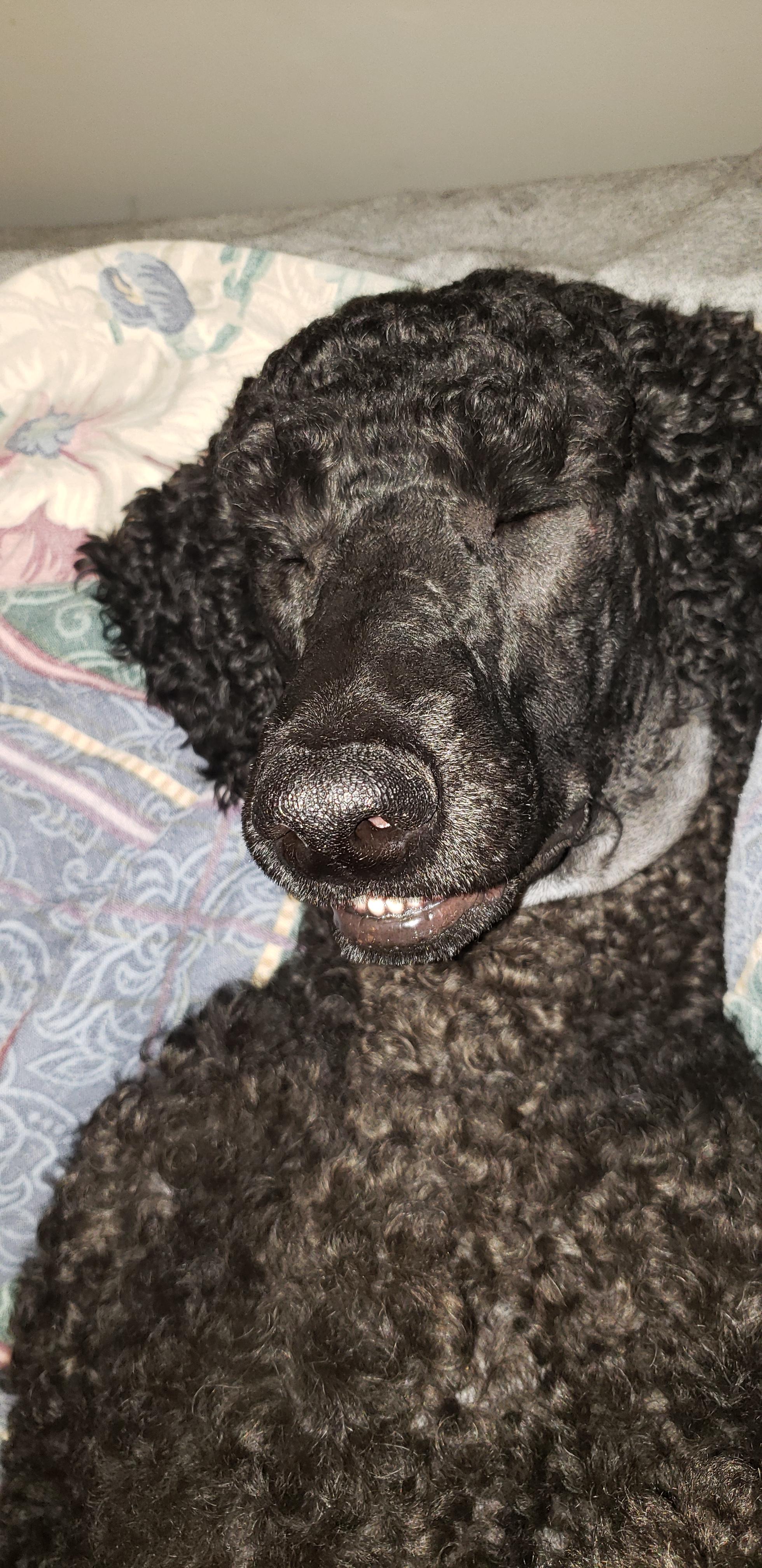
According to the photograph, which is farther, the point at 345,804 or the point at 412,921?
the point at 412,921

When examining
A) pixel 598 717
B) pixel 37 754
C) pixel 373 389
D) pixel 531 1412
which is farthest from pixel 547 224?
pixel 531 1412

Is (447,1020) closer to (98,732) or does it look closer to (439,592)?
(439,592)

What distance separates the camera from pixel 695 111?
255 centimetres

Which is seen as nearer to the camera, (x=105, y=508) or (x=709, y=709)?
(x=709, y=709)

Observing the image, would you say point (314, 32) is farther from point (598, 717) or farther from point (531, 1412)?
point (531, 1412)

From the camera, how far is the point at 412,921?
161 cm

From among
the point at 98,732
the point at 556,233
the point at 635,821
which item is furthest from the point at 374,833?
the point at 556,233

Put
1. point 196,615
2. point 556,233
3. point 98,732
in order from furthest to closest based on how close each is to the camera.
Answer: point 556,233, point 98,732, point 196,615

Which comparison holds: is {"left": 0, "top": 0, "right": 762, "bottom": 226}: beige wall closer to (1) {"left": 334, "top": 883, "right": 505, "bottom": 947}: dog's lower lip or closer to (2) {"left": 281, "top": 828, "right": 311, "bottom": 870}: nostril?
(1) {"left": 334, "top": 883, "right": 505, "bottom": 947}: dog's lower lip

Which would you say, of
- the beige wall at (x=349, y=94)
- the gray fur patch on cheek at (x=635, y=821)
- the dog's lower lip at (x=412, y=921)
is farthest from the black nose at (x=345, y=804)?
the beige wall at (x=349, y=94)

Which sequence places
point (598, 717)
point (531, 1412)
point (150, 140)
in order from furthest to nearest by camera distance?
point (150, 140) < point (598, 717) < point (531, 1412)

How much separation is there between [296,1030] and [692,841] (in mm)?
812

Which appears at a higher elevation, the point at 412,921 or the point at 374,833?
the point at 374,833

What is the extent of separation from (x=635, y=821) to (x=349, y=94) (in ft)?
6.45
